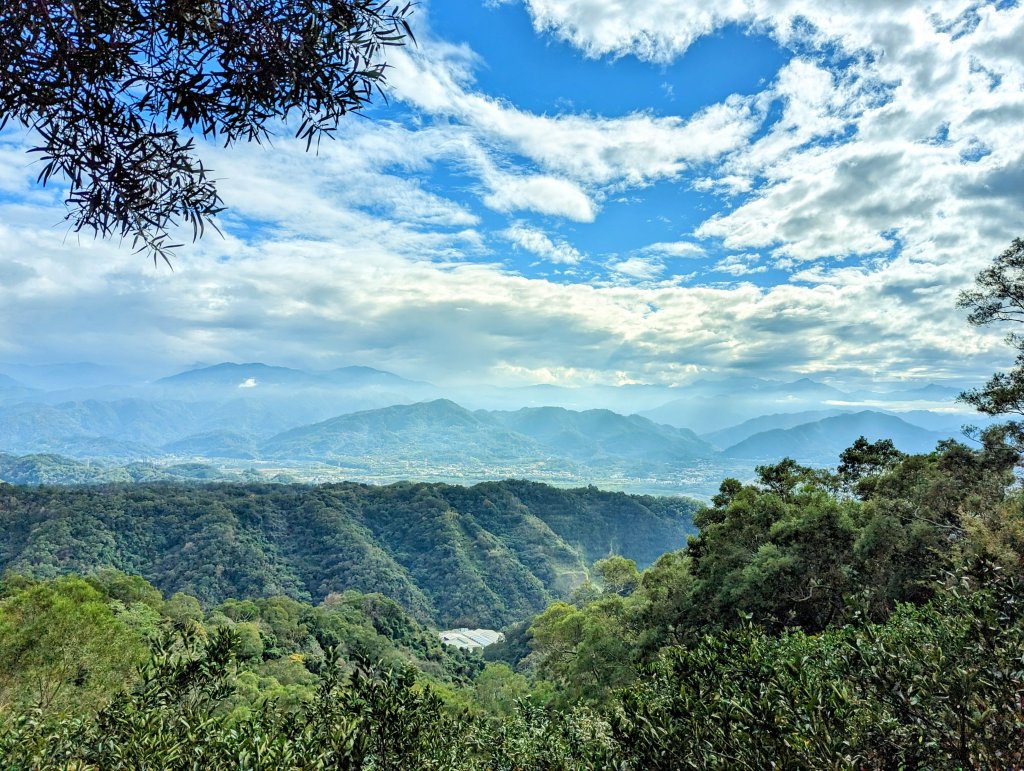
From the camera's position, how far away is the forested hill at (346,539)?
70.4 meters

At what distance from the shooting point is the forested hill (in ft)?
231

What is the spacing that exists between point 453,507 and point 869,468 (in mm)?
93518

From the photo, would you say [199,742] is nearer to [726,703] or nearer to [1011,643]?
[726,703]

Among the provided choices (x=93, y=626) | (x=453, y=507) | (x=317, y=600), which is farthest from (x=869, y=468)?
(x=453, y=507)

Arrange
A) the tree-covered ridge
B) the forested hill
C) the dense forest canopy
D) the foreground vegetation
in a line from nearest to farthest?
the foreground vegetation
the dense forest canopy
the tree-covered ridge
the forested hill

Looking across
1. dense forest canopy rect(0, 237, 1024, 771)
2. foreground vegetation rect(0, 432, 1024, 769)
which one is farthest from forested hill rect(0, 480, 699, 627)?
foreground vegetation rect(0, 432, 1024, 769)

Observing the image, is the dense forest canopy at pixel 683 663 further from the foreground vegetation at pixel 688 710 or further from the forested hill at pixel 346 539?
the forested hill at pixel 346 539

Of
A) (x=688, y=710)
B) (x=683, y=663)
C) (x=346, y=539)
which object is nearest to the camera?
(x=688, y=710)

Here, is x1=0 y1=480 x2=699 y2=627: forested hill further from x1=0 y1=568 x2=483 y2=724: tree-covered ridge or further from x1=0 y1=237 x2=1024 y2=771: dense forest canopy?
x1=0 y1=237 x2=1024 y2=771: dense forest canopy

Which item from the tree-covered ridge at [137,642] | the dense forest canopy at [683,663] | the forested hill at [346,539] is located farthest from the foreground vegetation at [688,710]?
the forested hill at [346,539]

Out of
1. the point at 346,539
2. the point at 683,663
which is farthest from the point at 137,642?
the point at 346,539

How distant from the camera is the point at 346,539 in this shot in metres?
89.9

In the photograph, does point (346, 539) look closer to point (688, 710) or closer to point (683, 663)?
point (683, 663)

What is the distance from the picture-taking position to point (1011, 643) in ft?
9.96
